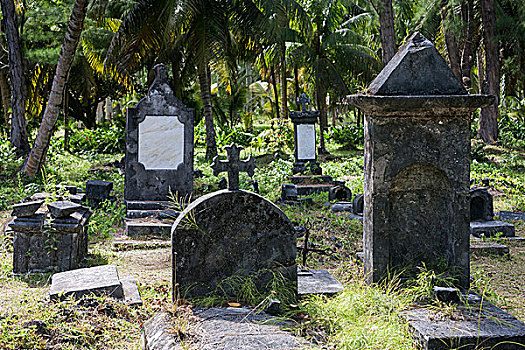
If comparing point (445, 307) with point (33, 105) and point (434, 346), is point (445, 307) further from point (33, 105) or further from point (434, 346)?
point (33, 105)

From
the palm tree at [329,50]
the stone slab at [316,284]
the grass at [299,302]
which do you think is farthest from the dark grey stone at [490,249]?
the palm tree at [329,50]

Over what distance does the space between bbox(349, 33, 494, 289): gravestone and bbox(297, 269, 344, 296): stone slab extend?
37 cm

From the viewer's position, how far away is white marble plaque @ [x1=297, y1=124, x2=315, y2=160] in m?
13.8

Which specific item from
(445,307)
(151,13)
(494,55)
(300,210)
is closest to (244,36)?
(151,13)

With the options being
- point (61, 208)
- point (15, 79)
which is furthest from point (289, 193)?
point (15, 79)

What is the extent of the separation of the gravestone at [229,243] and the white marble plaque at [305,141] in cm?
932

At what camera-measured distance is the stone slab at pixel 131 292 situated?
4.93 meters

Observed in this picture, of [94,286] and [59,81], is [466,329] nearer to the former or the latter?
[94,286]

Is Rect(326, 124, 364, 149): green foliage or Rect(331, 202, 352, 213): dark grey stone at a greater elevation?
Rect(326, 124, 364, 149): green foliage

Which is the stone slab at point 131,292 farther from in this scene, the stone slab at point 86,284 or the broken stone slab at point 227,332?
the broken stone slab at point 227,332

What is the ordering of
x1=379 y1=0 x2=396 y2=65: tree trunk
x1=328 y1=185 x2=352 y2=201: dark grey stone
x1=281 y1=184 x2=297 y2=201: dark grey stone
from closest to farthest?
x1=328 y1=185 x2=352 y2=201: dark grey stone < x1=281 y1=184 x2=297 y2=201: dark grey stone < x1=379 y1=0 x2=396 y2=65: tree trunk

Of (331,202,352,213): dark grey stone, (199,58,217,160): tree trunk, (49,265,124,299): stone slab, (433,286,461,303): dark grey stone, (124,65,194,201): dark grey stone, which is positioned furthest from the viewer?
(199,58,217,160): tree trunk

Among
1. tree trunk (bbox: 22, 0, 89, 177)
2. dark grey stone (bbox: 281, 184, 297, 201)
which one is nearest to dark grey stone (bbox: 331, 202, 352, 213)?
dark grey stone (bbox: 281, 184, 297, 201)

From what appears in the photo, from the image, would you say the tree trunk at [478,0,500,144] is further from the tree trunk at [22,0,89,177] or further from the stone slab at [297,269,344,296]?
the stone slab at [297,269,344,296]
